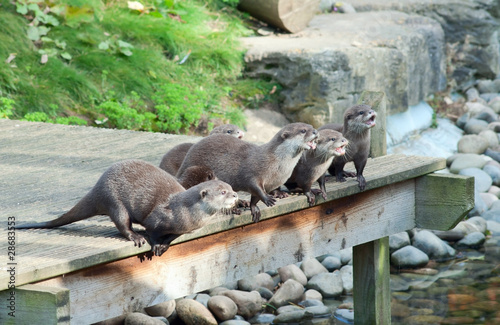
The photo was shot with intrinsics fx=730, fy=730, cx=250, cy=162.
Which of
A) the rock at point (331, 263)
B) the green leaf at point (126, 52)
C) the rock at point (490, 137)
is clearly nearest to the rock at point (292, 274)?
the rock at point (331, 263)

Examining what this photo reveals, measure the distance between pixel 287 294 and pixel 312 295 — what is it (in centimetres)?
24

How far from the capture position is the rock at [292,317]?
5559 mm

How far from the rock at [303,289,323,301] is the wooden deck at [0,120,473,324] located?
5.77ft

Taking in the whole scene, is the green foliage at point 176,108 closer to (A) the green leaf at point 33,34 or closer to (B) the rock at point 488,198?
(A) the green leaf at point 33,34

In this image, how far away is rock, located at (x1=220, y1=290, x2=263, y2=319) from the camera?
5637 millimetres

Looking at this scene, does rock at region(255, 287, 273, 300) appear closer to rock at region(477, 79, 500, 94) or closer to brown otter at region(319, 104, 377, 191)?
brown otter at region(319, 104, 377, 191)

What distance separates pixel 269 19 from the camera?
10.2m

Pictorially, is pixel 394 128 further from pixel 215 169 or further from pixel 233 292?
pixel 215 169

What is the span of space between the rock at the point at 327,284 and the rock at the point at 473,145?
13.4 feet

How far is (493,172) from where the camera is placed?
8.87m

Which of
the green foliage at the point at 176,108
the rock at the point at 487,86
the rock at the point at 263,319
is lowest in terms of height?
the rock at the point at 487,86

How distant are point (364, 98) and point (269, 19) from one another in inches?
230

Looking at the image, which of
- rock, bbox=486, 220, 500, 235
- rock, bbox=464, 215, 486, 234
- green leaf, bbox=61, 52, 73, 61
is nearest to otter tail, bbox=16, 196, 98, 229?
green leaf, bbox=61, 52, 73, 61

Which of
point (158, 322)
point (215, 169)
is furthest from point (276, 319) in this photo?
point (215, 169)
